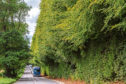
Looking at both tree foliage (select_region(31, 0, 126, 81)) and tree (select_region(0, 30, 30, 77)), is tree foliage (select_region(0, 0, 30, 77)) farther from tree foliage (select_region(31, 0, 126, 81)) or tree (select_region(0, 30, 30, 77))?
tree foliage (select_region(31, 0, 126, 81))

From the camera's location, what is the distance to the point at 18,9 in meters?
32.3

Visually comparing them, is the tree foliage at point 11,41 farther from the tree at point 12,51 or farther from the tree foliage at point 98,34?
the tree foliage at point 98,34

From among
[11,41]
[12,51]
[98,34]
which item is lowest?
[98,34]

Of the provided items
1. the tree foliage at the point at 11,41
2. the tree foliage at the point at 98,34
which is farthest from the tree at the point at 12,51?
the tree foliage at the point at 98,34

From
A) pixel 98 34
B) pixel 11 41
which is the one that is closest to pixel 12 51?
pixel 11 41

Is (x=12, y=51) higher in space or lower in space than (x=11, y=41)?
lower

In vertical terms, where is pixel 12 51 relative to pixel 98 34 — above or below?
above

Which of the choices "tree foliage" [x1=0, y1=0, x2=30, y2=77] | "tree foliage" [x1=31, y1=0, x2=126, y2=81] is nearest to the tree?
"tree foliage" [x1=0, y1=0, x2=30, y2=77]

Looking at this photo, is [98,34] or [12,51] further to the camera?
[12,51]

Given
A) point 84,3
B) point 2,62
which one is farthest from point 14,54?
point 84,3

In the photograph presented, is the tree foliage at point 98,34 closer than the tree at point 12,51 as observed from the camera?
Yes

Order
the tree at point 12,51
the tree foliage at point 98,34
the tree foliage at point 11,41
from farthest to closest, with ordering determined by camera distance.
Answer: the tree foliage at point 11,41 → the tree at point 12,51 → the tree foliage at point 98,34

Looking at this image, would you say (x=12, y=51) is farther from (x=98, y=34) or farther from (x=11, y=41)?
(x=98, y=34)

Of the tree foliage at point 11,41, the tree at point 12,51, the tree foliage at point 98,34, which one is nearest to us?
the tree foliage at point 98,34
